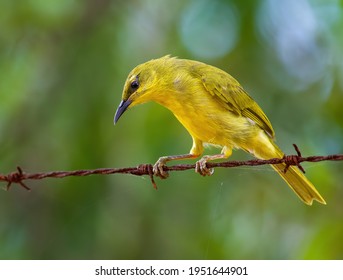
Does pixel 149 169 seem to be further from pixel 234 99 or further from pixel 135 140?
pixel 135 140

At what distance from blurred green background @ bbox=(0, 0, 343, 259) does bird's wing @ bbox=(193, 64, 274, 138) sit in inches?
86.1

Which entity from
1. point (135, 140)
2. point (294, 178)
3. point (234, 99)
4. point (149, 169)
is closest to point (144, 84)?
point (234, 99)

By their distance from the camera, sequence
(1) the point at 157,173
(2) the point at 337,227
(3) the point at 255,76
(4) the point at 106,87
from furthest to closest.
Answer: (4) the point at 106,87 < (3) the point at 255,76 < (2) the point at 337,227 < (1) the point at 157,173

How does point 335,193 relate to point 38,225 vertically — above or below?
below

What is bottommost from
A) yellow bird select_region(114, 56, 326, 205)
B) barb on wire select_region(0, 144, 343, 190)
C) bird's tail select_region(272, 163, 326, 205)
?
barb on wire select_region(0, 144, 343, 190)

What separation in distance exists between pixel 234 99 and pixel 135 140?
3.19 meters

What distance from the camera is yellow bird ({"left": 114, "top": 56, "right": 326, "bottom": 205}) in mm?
4422

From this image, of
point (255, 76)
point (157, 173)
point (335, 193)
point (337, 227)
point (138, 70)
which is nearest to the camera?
point (157, 173)

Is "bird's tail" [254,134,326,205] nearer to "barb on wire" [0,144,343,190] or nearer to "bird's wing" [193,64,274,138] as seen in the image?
Result: "bird's wing" [193,64,274,138]

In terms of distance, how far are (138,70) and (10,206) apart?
429 cm

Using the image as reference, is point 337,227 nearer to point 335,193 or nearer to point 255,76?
point 335,193

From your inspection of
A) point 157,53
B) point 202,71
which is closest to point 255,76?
point 157,53

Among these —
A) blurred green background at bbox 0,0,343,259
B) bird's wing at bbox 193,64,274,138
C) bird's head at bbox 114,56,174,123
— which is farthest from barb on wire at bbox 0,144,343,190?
blurred green background at bbox 0,0,343,259

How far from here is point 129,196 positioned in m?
8.11
